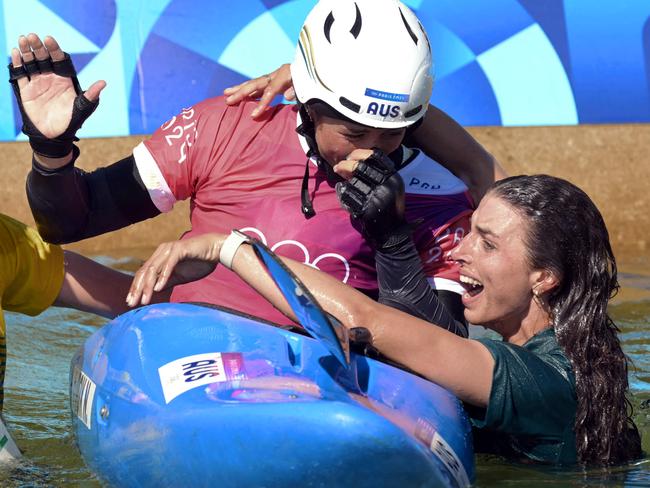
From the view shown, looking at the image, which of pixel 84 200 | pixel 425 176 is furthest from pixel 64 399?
pixel 425 176

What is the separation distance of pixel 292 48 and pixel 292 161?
3.44 metres

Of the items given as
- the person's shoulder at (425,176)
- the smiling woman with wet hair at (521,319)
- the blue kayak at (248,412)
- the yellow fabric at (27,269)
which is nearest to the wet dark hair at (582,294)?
the smiling woman with wet hair at (521,319)

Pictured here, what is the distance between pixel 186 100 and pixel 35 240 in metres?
3.48

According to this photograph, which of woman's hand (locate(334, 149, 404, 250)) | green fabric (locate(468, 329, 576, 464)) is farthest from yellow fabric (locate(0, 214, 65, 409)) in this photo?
green fabric (locate(468, 329, 576, 464))

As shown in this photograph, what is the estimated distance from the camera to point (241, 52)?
7129 millimetres

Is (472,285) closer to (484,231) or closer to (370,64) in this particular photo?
(484,231)

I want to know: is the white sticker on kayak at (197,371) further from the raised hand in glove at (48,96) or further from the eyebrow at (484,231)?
the raised hand in glove at (48,96)

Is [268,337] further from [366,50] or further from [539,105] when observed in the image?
[539,105]

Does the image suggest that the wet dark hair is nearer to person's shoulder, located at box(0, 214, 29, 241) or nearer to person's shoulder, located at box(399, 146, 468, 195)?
person's shoulder, located at box(399, 146, 468, 195)

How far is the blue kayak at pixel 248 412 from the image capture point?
8.32 ft

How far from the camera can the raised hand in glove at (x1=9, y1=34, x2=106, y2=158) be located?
3.49 metres

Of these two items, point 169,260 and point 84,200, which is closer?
point 169,260

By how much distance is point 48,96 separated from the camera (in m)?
3.56

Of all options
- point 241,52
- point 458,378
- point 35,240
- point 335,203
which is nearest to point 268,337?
point 458,378
